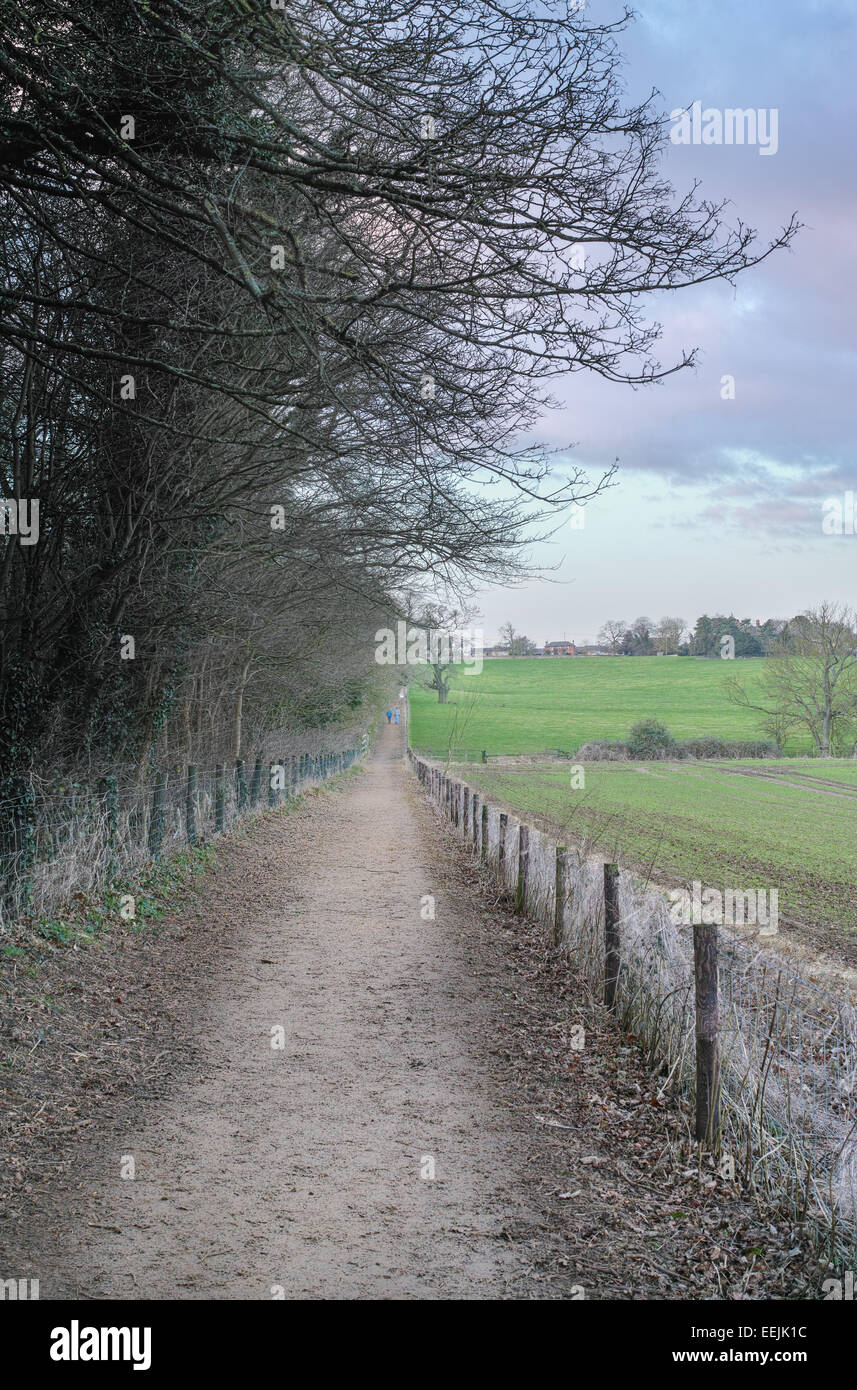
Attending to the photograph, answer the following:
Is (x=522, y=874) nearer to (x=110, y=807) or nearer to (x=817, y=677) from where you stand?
(x=110, y=807)

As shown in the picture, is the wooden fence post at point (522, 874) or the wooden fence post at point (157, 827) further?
the wooden fence post at point (157, 827)

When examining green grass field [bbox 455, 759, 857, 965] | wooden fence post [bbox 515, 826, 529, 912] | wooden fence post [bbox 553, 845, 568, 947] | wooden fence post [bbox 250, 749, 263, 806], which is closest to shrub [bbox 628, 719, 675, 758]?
green grass field [bbox 455, 759, 857, 965]

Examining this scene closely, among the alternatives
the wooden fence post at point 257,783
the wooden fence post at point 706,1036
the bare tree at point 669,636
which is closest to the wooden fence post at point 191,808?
the wooden fence post at point 257,783

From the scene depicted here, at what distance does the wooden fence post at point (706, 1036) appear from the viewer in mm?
5062

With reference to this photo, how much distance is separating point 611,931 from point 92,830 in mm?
6035

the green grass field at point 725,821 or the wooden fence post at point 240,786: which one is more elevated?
the wooden fence post at point 240,786

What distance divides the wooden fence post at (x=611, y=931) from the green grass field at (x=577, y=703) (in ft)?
167

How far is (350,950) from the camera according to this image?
986 cm

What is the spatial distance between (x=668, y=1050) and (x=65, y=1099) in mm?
3597

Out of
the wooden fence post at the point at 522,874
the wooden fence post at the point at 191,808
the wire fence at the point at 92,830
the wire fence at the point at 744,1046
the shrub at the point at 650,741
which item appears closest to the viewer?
the wire fence at the point at 744,1046

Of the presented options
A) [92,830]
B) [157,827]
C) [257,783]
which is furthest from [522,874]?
[257,783]

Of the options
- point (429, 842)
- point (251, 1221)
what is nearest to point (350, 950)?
point (251, 1221)

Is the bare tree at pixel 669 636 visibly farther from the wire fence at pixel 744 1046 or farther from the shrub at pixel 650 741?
the wire fence at pixel 744 1046

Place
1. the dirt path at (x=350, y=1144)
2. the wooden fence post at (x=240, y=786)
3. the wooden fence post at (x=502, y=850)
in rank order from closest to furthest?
the dirt path at (x=350, y=1144) → the wooden fence post at (x=502, y=850) → the wooden fence post at (x=240, y=786)
